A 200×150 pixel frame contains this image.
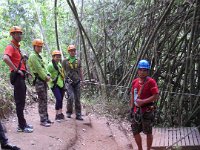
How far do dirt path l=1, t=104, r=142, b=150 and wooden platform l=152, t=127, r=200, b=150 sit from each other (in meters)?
0.72

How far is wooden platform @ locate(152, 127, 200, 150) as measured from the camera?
4738 millimetres

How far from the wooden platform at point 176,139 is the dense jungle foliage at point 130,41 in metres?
0.65

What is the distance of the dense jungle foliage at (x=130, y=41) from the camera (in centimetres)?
626

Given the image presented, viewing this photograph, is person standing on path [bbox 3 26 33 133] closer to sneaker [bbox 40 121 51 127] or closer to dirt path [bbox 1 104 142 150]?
dirt path [bbox 1 104 142 150]

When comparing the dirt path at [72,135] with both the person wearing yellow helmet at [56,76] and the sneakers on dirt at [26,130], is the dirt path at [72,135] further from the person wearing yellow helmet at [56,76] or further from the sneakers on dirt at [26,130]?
the person wearing yellow helmet at [56,76]

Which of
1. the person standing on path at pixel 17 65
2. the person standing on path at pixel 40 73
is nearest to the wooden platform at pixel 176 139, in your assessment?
the person standing on path at pixel 40 73

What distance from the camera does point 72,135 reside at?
5.61 meters

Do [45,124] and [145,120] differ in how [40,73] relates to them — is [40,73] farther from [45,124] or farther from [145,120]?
[145,120]

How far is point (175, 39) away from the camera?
6379 millimetres

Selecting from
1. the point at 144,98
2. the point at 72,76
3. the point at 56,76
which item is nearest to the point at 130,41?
the point at 72,76

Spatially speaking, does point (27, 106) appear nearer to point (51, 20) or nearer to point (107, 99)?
point (107, 99)

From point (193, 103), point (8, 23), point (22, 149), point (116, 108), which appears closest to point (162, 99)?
point (193, 103)

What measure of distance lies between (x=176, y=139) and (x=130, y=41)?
12.1ft

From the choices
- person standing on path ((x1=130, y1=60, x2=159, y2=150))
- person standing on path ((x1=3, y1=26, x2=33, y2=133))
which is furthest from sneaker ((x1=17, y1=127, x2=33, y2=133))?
person standing on path ((x1=130, y1=60, x2=159, y2=150))
